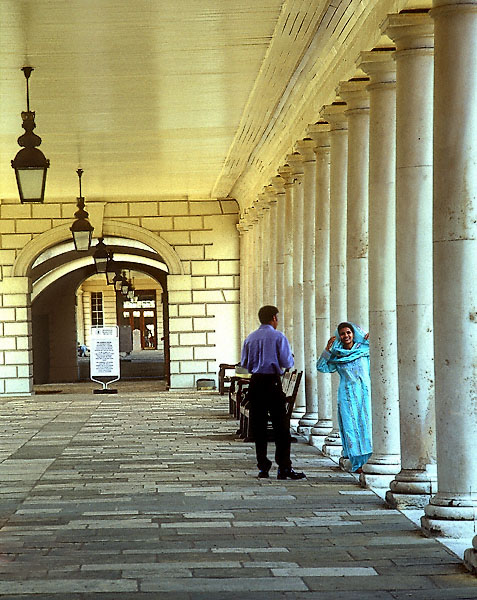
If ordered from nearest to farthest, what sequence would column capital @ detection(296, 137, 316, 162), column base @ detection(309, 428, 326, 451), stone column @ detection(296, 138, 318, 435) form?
column base @ detection(309, 428, 326, 451) < column capital @ detection(296, 137, 316, 162) < stone column @ detection(296, 138, 318, 435)

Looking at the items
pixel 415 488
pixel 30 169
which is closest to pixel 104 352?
pixel 30 169

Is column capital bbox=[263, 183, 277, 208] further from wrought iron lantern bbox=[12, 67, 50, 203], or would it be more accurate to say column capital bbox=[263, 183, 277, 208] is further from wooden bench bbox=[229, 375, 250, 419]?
wrought iron lantern bbox=[12, 67, 50, 203]

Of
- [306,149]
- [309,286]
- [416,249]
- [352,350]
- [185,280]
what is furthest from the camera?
[185,280]

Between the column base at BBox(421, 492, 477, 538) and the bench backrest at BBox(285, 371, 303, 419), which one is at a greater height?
the bench backrest at BBox(285, 371, 303, 419)

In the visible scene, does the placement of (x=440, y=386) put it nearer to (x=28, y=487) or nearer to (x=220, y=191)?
(x=28, y=487)

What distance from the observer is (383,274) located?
9.09m

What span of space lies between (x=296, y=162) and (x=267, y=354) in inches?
→ 200

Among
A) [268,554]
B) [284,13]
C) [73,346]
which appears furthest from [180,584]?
[73,346]

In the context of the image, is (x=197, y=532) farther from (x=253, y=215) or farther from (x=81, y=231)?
(x=253, y=215)

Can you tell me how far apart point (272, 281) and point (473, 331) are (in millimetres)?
11550

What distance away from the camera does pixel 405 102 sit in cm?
805

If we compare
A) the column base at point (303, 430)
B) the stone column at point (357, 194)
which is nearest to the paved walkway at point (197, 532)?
the column base at point (303, 430)

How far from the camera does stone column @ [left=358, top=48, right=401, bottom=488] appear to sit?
356 inches

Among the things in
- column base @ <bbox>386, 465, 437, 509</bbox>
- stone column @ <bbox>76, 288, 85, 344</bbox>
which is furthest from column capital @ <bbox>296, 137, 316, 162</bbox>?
stone column @ <bbox>76, 288, 85, 344</bbox>
